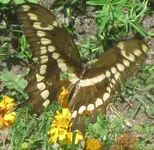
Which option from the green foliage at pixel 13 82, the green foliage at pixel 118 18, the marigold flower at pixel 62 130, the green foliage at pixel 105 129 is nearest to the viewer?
the marigold flower at pixel 62 130

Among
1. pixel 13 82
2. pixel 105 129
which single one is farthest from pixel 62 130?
pixel 13 82

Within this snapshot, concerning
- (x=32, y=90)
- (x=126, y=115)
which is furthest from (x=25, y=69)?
(x=32, y=90)

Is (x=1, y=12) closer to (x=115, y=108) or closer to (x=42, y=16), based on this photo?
(x=115, y=108)

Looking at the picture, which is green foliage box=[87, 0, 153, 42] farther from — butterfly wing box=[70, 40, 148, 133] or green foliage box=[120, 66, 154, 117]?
butterfly wing box=[70, 40, 148, 133]

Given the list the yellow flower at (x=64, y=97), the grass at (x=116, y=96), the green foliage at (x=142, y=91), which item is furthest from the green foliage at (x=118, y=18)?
the yellow flower at (x=64, y=97)

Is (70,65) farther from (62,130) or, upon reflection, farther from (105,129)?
(105,129)

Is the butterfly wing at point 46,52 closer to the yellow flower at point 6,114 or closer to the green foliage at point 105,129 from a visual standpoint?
the yellow flower at point 6,114

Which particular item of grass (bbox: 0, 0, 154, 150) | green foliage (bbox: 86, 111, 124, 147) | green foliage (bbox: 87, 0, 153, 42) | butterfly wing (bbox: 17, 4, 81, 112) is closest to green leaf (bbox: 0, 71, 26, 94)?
grass (bbox: 0, 0, 154, 150)
